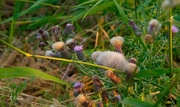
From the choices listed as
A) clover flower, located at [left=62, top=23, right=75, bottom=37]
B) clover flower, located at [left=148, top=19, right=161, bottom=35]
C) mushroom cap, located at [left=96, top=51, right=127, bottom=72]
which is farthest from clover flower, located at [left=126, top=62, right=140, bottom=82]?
clover flower, located at [left=62, top=23, right=75, bottom=37]

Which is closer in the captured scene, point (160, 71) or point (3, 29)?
point (160, 71)

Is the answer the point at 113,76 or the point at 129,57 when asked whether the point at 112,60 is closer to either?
the point at 113,76

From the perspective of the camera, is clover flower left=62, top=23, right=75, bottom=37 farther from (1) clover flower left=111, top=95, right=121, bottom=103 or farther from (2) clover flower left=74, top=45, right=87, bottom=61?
(1) clover flower left=111, top=95, right=121, bottom=103

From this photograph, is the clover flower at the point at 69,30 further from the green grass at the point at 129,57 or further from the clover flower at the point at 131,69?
the clover flower at the point at 131,69

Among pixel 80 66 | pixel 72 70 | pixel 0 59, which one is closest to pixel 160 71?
pixel 80 66

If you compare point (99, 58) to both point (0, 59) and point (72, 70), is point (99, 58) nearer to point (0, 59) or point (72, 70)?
point (72, 70)

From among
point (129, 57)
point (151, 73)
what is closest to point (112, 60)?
point (151, 73)
